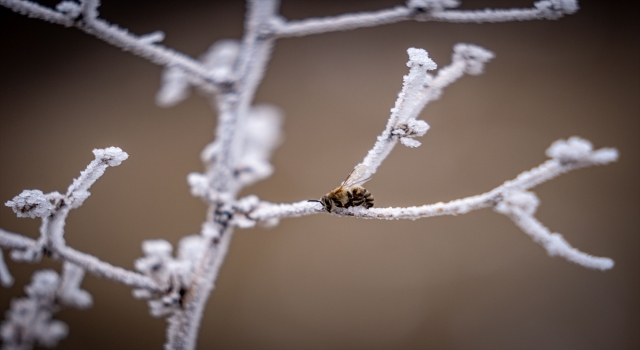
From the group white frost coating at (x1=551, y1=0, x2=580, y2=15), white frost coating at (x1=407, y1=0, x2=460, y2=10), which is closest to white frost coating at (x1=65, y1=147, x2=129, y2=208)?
white frost coating at (x1=407, y1=0, x2=460, y2=10)

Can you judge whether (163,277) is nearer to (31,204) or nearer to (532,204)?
(31,204)

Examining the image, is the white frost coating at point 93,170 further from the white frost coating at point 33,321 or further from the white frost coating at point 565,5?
the white frost coating at point 565,5

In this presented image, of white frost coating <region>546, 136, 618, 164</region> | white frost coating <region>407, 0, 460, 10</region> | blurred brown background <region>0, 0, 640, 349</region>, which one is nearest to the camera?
white frost coating <region>546, 136, 618, 164</region>

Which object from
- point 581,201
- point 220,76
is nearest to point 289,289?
point 220,76

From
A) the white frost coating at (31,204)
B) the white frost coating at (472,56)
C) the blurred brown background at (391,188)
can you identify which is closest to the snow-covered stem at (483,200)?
the white frost coating at (472,56)

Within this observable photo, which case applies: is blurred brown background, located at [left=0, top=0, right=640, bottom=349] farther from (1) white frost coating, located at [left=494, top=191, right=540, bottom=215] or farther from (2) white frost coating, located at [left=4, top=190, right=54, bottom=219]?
(1) white frost coating, located at [left=494, top=191, right=540, bottom=215]

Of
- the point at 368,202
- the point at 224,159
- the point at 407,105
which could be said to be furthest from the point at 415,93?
the point at 224,159
